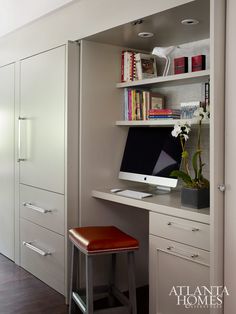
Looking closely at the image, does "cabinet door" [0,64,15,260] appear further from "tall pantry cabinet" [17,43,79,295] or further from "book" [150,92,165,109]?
"book" [150,92,165,109]

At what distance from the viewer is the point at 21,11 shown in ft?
11.5

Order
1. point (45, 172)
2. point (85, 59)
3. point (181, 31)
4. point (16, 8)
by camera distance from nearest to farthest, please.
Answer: point (181, 31), point (85, 59), point (45, 172), point (16, 8)

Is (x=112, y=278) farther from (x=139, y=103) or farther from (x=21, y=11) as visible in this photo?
(x=21, y=11)

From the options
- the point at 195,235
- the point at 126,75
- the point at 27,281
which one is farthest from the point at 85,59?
the point at 27,281

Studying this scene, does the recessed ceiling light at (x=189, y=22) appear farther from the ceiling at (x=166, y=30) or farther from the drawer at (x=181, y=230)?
the drawer at (x=181, y=230)

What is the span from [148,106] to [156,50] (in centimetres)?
44

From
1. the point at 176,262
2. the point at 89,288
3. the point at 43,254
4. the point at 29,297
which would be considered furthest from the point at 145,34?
the point at 29,297

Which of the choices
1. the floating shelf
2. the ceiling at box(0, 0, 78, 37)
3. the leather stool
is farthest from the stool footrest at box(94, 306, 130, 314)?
the ceiling at box(0, 0, 78, 37)

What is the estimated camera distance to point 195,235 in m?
2.27


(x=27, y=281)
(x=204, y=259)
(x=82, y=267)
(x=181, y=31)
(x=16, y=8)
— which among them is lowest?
(x=27, y=281)

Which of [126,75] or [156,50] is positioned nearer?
[156,50]

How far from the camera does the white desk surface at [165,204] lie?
2.27 meters

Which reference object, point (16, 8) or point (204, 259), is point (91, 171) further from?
point (16, 8)

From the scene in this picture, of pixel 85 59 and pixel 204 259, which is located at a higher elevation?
pixel 85 59
